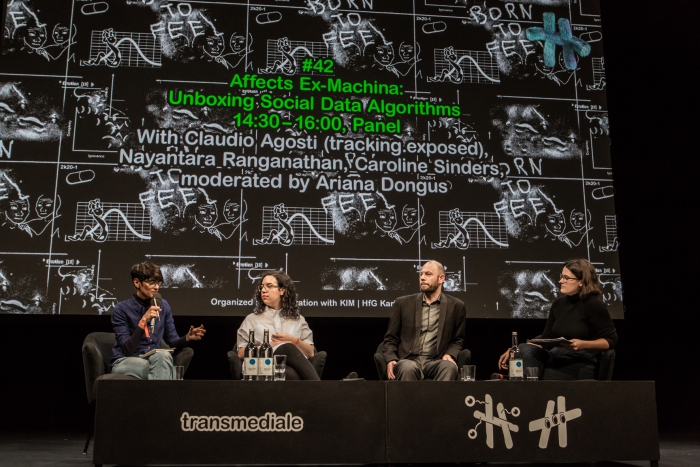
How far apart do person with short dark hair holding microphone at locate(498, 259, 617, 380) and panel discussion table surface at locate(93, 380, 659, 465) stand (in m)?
0.61

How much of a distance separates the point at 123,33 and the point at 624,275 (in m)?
3.99

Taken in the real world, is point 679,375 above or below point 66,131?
below

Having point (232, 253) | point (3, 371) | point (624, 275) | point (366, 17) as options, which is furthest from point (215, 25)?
point (624, 275)

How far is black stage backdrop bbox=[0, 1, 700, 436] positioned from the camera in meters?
4.68

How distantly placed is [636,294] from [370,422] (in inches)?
126

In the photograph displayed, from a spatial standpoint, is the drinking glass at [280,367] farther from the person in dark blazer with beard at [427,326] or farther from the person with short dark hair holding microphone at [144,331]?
the person in dark blazer with beard at [427,326]

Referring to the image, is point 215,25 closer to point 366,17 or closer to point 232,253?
point 366,17

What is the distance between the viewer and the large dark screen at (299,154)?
4430 mm

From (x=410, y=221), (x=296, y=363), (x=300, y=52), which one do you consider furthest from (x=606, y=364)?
(x=300, y=52)

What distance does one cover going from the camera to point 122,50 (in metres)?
4.62

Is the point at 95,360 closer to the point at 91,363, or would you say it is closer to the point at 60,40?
the point at 91,363

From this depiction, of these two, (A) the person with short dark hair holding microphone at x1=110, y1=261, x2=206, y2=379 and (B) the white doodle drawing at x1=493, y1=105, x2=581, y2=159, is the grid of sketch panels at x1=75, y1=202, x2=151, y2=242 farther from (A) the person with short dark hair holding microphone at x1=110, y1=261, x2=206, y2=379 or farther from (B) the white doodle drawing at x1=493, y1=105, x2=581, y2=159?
(B) the white doodle drawing at x1=493, y1=105, x2=581, y2=159

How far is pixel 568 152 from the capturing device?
16.0ft

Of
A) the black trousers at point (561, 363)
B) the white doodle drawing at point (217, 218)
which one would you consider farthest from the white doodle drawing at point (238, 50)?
the black trousers at point (561, 363)
